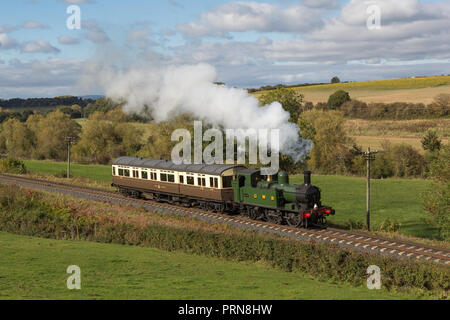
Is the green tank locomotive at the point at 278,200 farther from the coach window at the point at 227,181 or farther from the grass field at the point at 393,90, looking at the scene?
the grass field at the point at 393,90

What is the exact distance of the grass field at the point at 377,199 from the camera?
39344 mm

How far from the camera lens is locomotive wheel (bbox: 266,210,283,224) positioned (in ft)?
98.2

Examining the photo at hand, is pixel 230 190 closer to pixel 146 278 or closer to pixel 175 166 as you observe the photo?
pixel 175 166

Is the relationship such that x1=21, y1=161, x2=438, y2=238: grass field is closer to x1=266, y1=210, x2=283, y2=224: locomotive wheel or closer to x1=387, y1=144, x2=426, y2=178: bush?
x1=387, y1=144, x2=426, y2=178: bush

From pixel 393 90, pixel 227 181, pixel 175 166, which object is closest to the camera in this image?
pixel 227 181

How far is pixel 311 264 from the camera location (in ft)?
62.4

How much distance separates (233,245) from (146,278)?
6102 millimetres

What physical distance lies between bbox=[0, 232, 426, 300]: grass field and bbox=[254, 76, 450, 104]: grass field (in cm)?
8849

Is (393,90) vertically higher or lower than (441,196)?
higher

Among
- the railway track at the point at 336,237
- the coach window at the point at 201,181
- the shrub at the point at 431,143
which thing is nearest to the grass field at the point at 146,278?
the railway track at the point at 336,237

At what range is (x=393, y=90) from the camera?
115250 millimetres

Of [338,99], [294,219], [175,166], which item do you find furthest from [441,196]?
[338,99]
